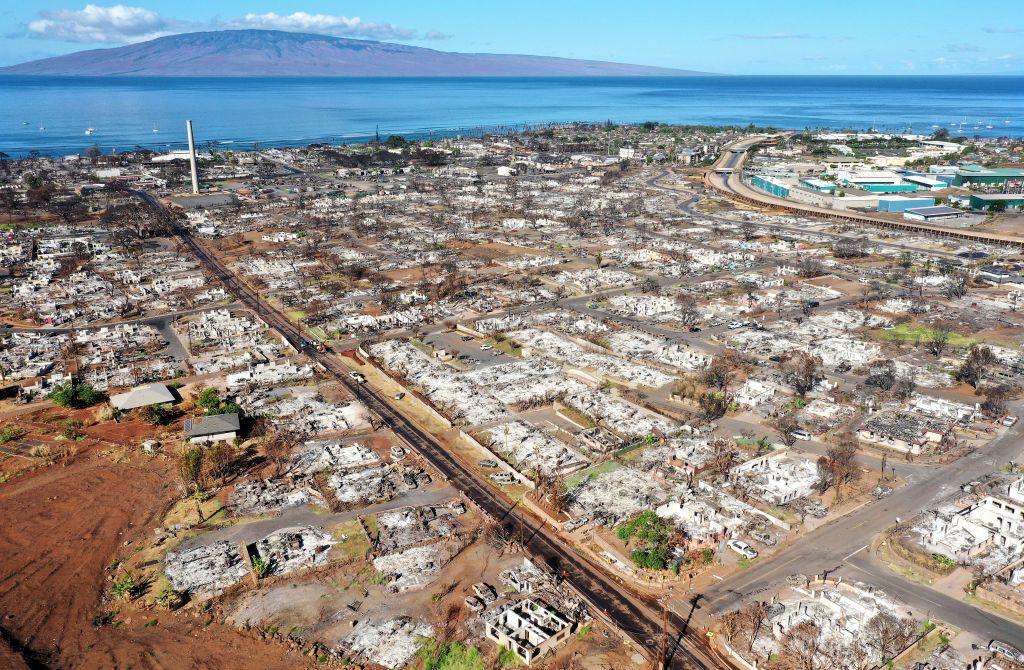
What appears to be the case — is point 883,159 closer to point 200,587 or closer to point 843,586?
point 843,586

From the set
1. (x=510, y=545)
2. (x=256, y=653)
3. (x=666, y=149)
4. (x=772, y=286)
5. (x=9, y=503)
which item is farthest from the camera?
(x=666, y=149)

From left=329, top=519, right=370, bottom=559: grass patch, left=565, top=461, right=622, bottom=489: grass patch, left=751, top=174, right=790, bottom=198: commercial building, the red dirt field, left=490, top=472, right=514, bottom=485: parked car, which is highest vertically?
left=751, top=174, right=790, bottom=198: commercial building

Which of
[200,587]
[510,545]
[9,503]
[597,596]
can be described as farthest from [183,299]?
[597,596]

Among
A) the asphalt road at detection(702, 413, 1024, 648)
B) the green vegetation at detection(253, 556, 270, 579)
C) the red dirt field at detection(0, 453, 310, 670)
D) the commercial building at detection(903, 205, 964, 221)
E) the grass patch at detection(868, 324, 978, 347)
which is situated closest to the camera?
the red dirt field at detection(0, 453, 310, 670)

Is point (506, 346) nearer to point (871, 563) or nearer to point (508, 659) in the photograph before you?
point (871, 563)

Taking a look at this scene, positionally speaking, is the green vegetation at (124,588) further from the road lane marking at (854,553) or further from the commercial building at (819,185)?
the commercial building at (819,185)

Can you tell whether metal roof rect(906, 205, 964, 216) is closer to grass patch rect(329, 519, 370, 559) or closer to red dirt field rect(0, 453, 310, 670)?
grass patch rect(329, 519, 370, 559)

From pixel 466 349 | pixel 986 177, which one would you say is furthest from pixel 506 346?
pixel 986 177

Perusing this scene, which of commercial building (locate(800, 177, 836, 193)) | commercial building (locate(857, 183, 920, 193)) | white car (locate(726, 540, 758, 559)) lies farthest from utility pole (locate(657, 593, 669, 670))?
commercial building (locate(857, 183, 920, 193))
